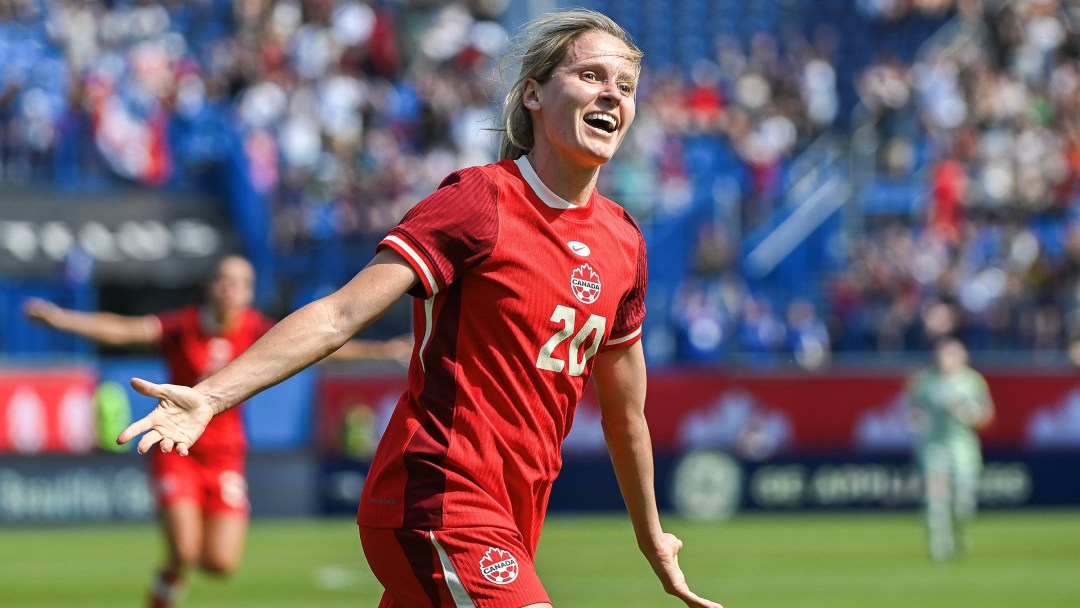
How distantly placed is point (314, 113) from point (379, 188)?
2.26 meters

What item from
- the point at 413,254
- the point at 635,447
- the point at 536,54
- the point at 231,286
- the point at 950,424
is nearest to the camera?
the point at 413,254

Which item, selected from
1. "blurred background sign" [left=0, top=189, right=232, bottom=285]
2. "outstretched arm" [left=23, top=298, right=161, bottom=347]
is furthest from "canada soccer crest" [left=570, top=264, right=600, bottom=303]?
"blurred background sign" [left=0, top=189, right=232, bottom=285]

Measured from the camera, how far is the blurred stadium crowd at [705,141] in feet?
79.8

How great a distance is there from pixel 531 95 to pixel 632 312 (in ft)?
2.54

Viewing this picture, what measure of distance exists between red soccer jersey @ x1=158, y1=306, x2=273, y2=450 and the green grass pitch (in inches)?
104

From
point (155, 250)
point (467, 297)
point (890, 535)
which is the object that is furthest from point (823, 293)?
point (467, 297)

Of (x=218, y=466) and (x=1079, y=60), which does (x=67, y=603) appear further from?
(x=1079, y=60)

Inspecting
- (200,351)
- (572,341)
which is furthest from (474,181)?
(200,351)

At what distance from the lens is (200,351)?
450 inches

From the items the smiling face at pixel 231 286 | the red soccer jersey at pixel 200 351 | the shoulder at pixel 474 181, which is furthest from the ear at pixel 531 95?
the red soccer jersey at pixel 200 351

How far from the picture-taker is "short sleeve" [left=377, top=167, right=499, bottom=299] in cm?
454

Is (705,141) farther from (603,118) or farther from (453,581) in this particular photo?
(453,581)

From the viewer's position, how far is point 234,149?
24906 millimetres

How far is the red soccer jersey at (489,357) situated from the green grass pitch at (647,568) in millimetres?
8738
